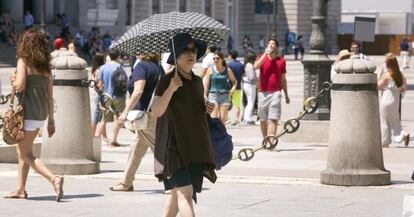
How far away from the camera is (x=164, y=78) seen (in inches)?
366

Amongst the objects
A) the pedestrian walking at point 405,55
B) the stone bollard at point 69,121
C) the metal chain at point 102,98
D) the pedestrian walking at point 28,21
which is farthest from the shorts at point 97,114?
the pedestrian walking at point 405,55

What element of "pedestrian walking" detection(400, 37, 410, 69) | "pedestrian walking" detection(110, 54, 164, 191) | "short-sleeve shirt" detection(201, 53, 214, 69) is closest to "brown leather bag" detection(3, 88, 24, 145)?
"pedestrian walking" detection(110, 54, 164, 191)

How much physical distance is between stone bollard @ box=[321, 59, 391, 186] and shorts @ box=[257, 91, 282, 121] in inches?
198

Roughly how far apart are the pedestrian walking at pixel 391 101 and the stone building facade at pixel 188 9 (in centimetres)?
4770

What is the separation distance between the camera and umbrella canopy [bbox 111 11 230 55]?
9852 mm

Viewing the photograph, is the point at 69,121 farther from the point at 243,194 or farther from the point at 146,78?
the point at 243,194

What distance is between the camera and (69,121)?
14.8 meters

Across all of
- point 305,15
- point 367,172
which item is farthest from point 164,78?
point 305,15

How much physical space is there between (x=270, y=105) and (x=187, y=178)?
990 centimetres

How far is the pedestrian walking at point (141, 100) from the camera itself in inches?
504

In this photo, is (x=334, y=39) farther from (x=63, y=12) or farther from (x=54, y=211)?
(x=54, y=211)

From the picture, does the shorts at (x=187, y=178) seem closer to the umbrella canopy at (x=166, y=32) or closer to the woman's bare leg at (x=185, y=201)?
the woman's bare leg at (x=185, y=201)

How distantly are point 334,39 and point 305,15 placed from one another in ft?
10.5

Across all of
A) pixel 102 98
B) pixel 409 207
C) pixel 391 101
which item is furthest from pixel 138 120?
pixel 391 101
